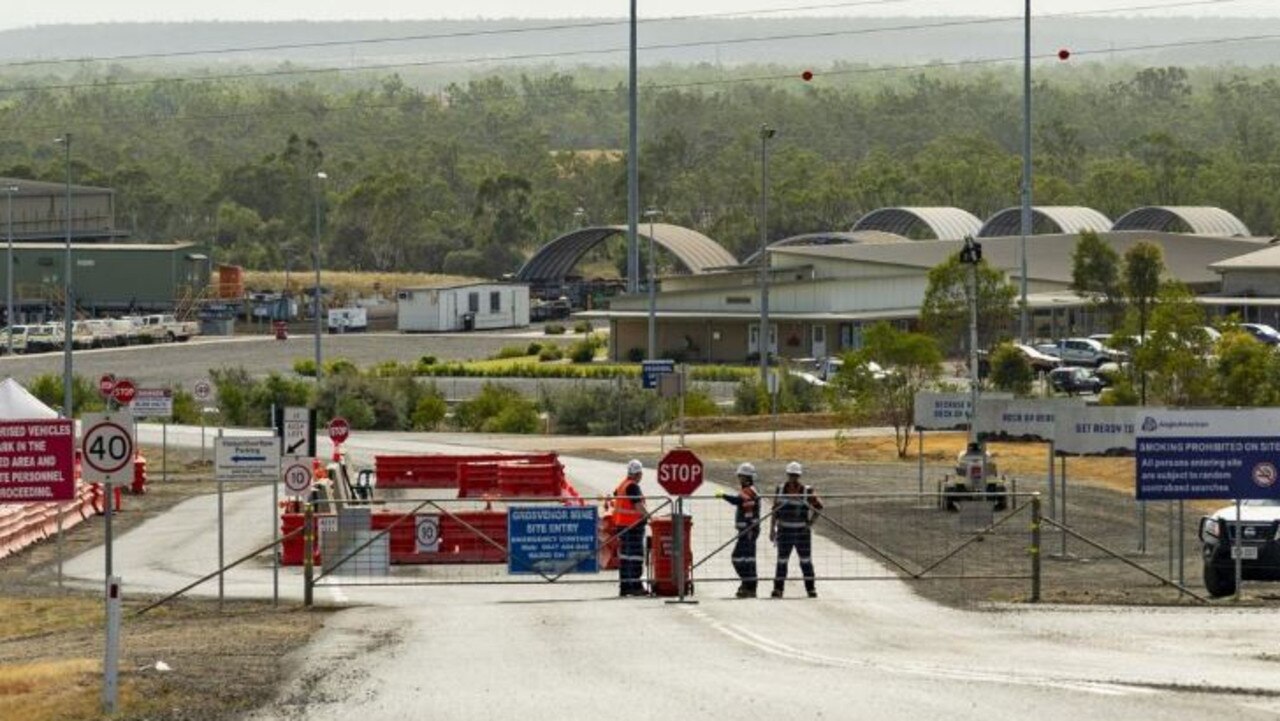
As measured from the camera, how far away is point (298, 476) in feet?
105

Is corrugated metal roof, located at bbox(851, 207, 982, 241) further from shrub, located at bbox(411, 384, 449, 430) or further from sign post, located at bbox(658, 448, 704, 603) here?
sign post, located at bbox(658, 448, 704, 603)

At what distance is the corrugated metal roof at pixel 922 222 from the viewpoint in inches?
5349

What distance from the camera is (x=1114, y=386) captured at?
64.9 m

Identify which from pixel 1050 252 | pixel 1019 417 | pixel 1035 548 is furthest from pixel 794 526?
pixel 1050 252

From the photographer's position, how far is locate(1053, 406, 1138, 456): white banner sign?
35.4 meters

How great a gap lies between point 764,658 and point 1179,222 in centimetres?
11829

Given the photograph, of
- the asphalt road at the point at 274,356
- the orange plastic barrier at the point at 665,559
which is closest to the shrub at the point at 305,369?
the asphalt road at the point at 274,356

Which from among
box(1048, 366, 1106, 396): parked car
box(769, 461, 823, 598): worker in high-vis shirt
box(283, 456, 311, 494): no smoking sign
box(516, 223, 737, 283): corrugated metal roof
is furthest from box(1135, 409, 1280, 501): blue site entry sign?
box(516, 223, 737, 283): corrugated metal roof

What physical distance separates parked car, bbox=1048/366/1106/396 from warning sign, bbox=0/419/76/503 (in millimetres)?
51081

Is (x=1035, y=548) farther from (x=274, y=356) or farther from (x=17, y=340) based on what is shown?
(x=17, y=340)

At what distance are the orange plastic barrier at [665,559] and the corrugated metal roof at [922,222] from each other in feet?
340

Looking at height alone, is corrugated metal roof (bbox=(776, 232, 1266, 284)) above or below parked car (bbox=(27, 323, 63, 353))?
above

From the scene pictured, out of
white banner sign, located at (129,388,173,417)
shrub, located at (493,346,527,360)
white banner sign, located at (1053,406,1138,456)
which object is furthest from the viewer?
shrub, located at (493,346,527,360)

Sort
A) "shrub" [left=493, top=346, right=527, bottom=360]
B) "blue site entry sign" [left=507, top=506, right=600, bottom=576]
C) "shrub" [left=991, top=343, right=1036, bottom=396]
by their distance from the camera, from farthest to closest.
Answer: "shrub" [left=493, top=346, right=527, bottom=360], "shrub" [left=991, top=343, right=1036, bottom=396], "blue site entry sign" [left=507, top=506, right=600, bottom=576]
